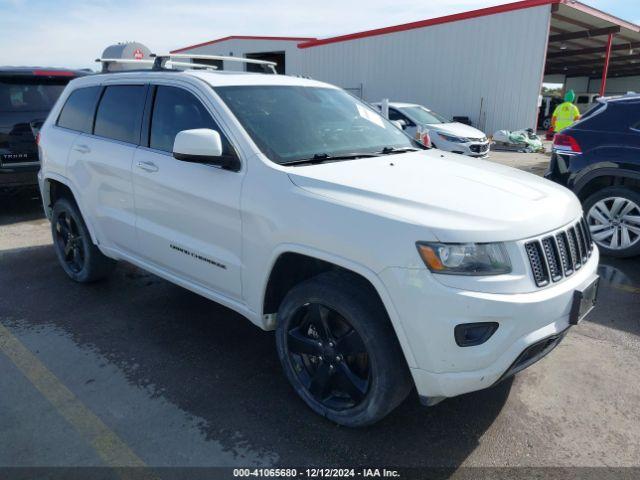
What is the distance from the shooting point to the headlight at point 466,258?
2.23m

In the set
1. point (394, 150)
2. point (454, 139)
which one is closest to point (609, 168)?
point (394, 150)

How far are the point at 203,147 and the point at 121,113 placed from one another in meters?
1.55

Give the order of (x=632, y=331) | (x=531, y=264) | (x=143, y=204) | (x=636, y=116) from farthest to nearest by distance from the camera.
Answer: (x=636, y=116) < (x=632, y=331) < (x=143, y=204) < (x=531, y=264)

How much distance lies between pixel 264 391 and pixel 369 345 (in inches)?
37.7

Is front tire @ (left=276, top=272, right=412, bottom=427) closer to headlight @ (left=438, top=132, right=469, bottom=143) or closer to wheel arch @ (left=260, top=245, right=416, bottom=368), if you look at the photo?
wheel arch @ (left=260, top=245, right=416, bottom=368)

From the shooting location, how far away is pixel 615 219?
17.7ft

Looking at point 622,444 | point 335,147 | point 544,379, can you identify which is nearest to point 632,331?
point 544,379

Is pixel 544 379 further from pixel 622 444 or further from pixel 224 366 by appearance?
pixel 224 366

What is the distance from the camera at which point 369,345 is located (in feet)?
8.07

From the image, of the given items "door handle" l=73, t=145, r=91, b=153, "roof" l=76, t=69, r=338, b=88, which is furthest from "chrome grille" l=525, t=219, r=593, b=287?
"door handle" l=73, t=145, r=91, b=153

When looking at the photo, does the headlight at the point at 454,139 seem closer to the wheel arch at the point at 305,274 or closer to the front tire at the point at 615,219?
the front tire at the point at 615,219

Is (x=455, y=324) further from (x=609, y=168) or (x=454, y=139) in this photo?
(x=454, y=139)

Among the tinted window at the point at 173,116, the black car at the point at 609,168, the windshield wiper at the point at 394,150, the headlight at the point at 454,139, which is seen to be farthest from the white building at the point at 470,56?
the windshield wiper at the point at 394,150

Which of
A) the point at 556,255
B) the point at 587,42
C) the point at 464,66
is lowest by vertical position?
the point at 556,255
